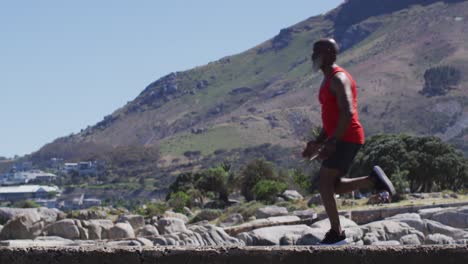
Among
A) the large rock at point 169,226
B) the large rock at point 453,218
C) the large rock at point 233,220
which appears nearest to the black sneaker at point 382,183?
the large rock at point 453,218

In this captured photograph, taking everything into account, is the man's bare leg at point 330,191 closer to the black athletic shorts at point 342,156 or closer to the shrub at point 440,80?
the black athletic shorts at point 342,156

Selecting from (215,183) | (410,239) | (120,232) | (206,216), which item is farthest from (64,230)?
(215,183)

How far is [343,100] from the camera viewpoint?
779cm

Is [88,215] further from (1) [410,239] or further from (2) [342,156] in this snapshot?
(2) [342,156]

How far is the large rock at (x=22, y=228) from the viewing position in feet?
115

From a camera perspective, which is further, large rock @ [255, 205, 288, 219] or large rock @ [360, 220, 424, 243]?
large rock @ [255, 205, 288, 219]

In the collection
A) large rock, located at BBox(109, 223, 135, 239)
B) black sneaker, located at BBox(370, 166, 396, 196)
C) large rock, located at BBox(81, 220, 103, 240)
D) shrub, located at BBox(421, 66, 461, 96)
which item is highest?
black sneaker, located at BBox(370, 166, 396, 196)

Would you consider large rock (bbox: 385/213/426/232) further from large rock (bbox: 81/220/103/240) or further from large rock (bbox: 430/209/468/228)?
large rock (bbox: 81/220/103/240)

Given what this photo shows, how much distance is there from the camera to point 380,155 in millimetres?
57219

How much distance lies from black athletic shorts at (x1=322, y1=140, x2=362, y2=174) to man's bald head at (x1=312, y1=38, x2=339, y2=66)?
72 cm

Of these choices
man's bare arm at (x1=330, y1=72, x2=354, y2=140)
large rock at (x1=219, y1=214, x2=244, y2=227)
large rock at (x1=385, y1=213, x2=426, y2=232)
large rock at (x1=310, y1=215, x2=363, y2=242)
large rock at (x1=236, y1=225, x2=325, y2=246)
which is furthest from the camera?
large rock at (x1=219, y1=214, x2=244, y2=227)

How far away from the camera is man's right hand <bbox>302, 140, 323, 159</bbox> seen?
793 cm

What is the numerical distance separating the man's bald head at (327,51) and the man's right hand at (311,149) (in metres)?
0.64

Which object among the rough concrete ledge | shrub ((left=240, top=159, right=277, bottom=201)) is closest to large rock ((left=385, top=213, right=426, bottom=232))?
the rough concrete ledge
